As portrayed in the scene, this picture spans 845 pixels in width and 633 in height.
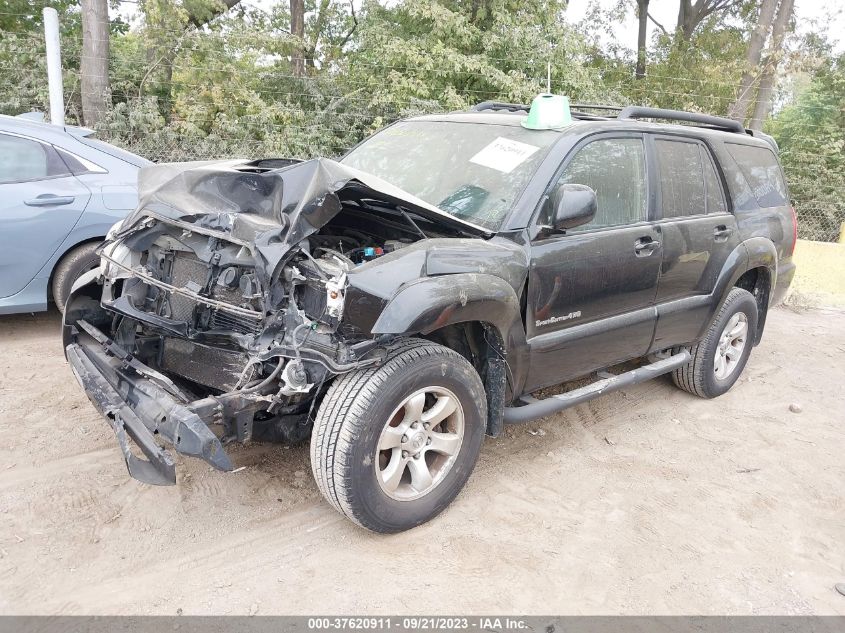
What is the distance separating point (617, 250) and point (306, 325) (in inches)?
74.6

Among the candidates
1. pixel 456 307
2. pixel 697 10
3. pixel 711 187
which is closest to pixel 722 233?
pixel 711 187

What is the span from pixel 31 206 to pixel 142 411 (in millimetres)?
2979

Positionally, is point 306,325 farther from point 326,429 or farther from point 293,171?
point 293,171

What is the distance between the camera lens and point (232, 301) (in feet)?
10.3

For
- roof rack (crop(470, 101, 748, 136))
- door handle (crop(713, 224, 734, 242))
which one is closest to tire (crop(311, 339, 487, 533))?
roof rack (crop(470, 101, 748, 136))

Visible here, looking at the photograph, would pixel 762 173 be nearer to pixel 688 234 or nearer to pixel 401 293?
pixel 688 234

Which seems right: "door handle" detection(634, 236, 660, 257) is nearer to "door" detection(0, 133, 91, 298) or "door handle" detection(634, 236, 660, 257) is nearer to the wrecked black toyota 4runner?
the wrecked black toyota 4runner

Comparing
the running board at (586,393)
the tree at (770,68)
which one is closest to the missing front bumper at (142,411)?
the running board at (586,393)

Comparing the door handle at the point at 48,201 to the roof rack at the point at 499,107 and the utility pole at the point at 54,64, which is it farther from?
the roof rack at the point at 499,107

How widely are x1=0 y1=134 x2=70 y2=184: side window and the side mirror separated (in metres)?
3.97

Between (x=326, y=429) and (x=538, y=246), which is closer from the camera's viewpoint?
(x=326, y=429)

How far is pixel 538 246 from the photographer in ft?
11.2
